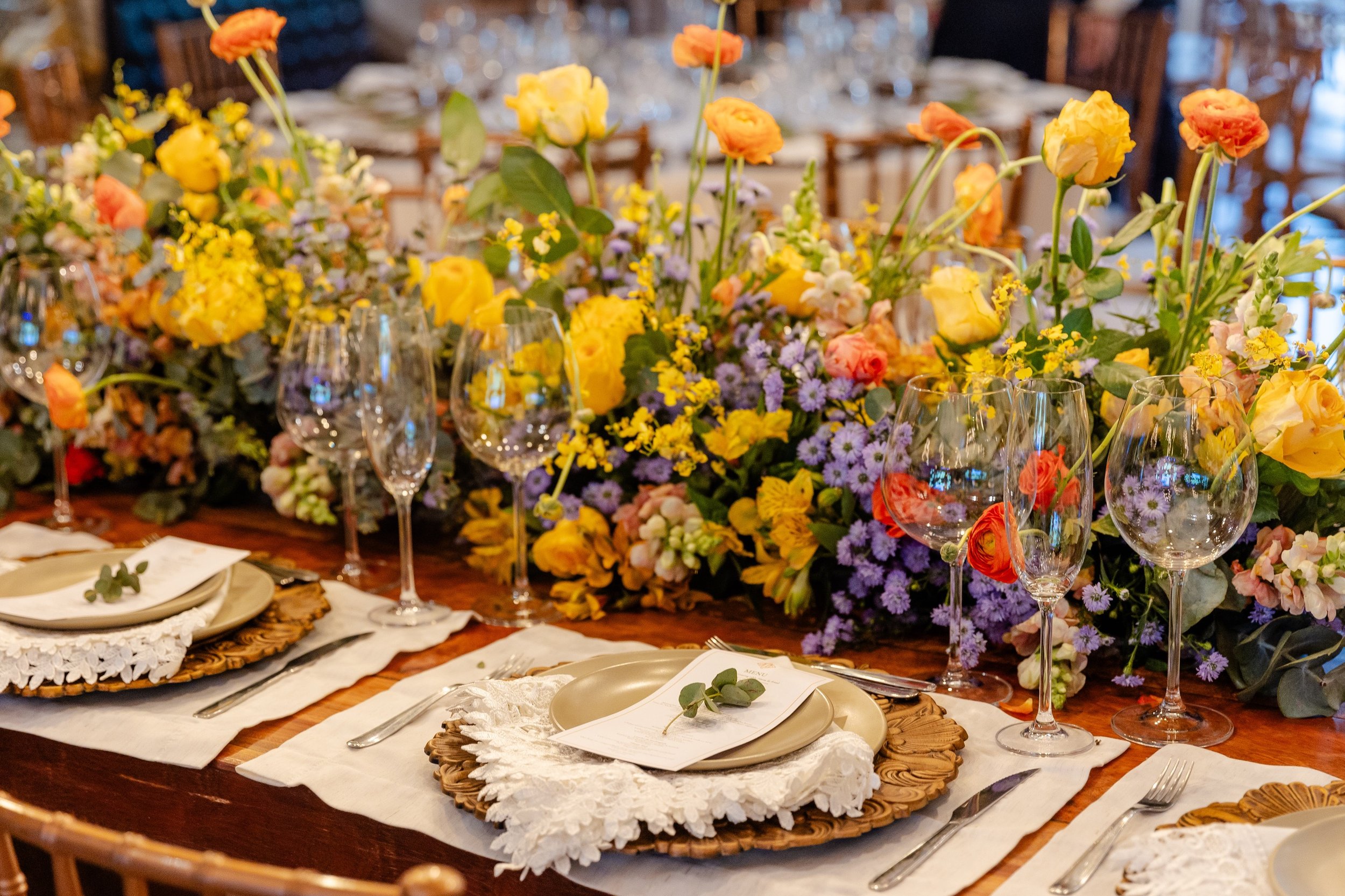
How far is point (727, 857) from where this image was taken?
95 centimetres

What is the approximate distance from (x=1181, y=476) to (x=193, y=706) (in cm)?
85

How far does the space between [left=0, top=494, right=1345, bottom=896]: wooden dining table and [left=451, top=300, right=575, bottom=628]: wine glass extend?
0.17m

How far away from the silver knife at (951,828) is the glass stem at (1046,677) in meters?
0.06

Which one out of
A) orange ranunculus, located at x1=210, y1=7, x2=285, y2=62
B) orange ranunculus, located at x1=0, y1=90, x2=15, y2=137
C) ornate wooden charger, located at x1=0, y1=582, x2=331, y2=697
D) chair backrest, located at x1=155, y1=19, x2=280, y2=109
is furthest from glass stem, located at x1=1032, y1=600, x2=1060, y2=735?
chair backrest, located at x1=155, y1=19, x2=280, y2=109

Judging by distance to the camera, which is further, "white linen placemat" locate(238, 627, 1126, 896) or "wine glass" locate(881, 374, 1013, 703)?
"wine glass" locate(881, 374, 1013, 703)

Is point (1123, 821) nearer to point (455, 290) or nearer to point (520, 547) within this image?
point (520, 547)

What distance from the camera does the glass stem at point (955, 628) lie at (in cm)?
121

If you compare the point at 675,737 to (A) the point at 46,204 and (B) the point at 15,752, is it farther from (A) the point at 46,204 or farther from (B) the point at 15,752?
(A) the point at 46,204

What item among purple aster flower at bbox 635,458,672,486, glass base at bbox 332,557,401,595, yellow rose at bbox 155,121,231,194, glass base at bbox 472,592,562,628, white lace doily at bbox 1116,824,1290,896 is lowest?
glass base at bbox 332,557,401,595

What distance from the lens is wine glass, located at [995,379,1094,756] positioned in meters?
1.03

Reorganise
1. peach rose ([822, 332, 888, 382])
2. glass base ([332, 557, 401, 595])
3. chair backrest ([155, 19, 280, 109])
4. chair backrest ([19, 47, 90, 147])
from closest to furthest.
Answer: peach rose ([822, 332, 888, 382]) → glass base ([332, 557, 401, 595]) → chair backrest ([19, 47, 90, 147]) → chair backrest ([155, 19, 280, 109])

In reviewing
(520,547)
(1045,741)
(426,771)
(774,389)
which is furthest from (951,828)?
(520,547)

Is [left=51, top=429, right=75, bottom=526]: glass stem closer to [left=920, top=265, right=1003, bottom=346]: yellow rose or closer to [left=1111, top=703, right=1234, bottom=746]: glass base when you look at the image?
[left=920, top=265, right=1003, bottom=346]: yellow rose

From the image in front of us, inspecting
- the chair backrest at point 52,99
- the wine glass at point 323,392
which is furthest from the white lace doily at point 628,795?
the chair backrest at point 52,99
